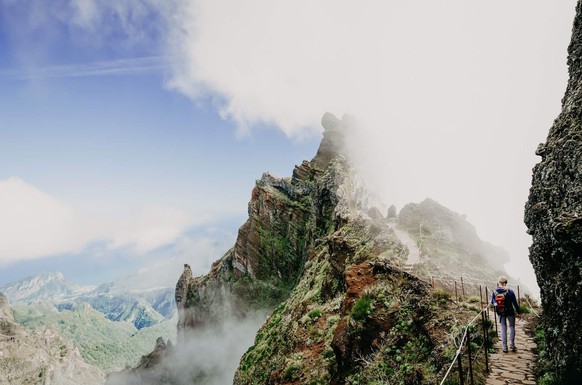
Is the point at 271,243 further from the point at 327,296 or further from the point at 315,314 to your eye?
the point at 315,314

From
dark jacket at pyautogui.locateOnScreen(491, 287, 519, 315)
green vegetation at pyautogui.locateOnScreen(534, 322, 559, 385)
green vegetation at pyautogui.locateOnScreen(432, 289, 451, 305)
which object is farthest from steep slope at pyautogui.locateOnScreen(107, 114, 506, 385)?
green vegetation at pyautogui.locateOnScreen(534, 322, 559, 385)

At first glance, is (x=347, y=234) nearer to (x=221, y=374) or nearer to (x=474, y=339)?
(x=474, y=339)

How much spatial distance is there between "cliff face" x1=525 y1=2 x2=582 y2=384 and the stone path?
6.25 ft

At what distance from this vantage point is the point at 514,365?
14242 millimetres

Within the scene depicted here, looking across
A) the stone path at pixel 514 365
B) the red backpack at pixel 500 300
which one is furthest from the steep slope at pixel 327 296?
the red backpack at pixel 500 300

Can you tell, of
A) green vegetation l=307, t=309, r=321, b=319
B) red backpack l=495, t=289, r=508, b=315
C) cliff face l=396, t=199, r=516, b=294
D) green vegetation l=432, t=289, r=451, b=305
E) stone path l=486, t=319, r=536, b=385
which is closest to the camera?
stone path l=486, t=319, r=536, b=385

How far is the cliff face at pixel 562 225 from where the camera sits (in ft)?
33.3

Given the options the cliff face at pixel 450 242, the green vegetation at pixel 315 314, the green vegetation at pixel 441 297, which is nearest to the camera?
the green vegetation at pixel 441 297

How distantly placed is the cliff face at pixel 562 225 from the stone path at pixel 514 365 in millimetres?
1905

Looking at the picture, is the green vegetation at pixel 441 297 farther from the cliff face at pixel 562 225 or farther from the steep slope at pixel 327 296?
the cliff face at pixel 562 225

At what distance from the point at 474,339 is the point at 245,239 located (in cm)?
11747

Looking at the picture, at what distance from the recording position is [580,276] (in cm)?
1002

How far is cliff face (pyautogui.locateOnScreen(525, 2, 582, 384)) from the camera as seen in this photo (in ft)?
33.3

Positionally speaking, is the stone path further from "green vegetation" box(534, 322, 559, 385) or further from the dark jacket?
the dark jacket
